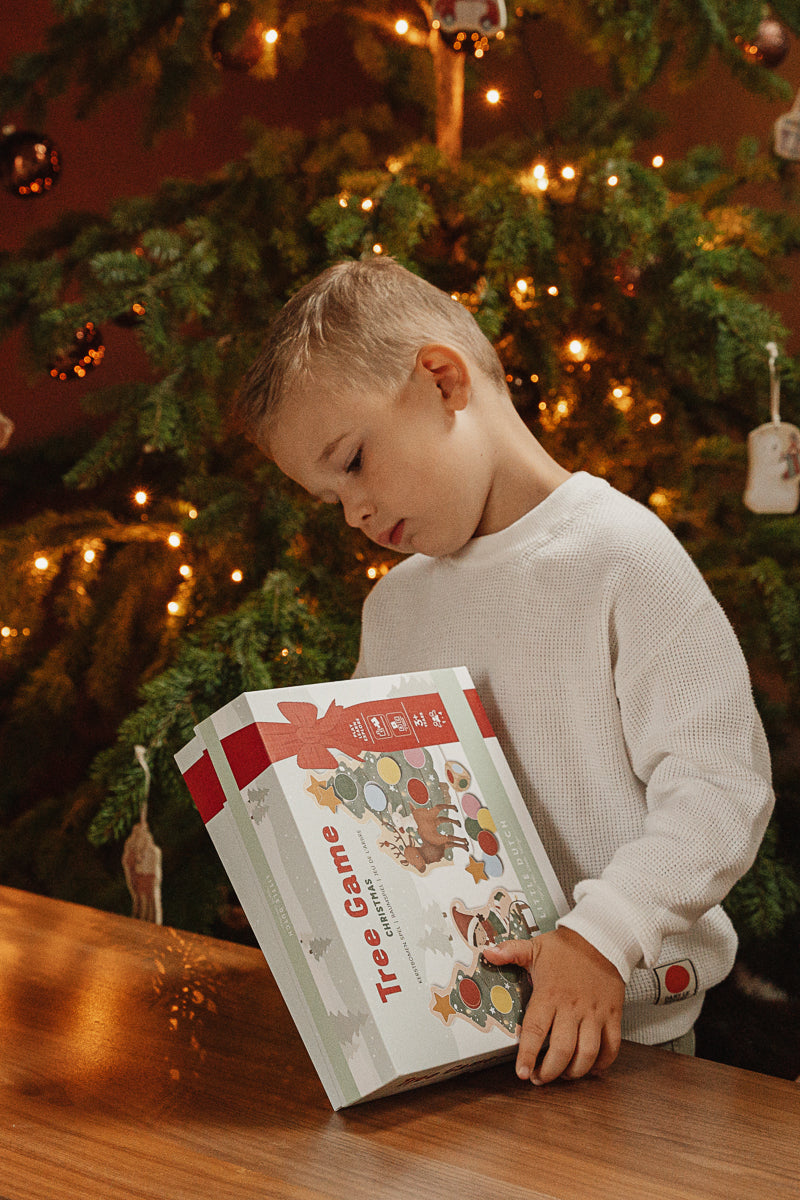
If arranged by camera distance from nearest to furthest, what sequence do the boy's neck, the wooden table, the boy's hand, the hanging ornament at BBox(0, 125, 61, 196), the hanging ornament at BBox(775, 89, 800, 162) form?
the wooden table < the boy's hand < the boy's neck < the hanging ornament at BBox(775, 89, 800, 162) < the hanging ornament at BBox(0, 125, 61, 196)

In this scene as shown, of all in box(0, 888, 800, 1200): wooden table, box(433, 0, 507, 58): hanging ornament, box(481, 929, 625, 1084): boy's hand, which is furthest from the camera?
→ box(433, 0, 507, 58): hanging ornament

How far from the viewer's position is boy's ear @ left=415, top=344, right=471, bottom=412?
737 mm

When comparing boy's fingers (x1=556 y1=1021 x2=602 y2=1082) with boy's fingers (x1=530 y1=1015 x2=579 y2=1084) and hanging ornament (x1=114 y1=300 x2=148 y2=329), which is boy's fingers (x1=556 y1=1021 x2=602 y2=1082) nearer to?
boy's fingers (x1=530 y1=1015 x2=579 y2=1084)

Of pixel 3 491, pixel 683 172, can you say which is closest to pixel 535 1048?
pixel 683 172

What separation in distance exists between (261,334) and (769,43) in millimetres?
786

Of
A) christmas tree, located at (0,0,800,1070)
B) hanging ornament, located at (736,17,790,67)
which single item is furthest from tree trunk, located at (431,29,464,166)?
hanging ornament, located at (736,17,790,67)

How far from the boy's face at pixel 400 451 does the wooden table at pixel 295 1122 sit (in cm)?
36

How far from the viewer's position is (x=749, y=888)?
3.50 feet

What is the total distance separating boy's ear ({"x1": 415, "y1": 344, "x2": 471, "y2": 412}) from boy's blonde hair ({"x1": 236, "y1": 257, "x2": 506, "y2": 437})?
1 cm

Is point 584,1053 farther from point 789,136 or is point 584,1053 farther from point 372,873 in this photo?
point 789,136

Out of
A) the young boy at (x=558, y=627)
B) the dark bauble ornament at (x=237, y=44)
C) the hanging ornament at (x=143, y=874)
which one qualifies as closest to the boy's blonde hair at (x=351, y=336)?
the young boy at (x=558, y=627)

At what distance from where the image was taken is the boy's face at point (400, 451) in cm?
71

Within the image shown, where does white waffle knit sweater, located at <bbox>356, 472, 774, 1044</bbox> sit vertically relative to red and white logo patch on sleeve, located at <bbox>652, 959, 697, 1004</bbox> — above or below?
above

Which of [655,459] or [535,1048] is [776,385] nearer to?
[655,459]
